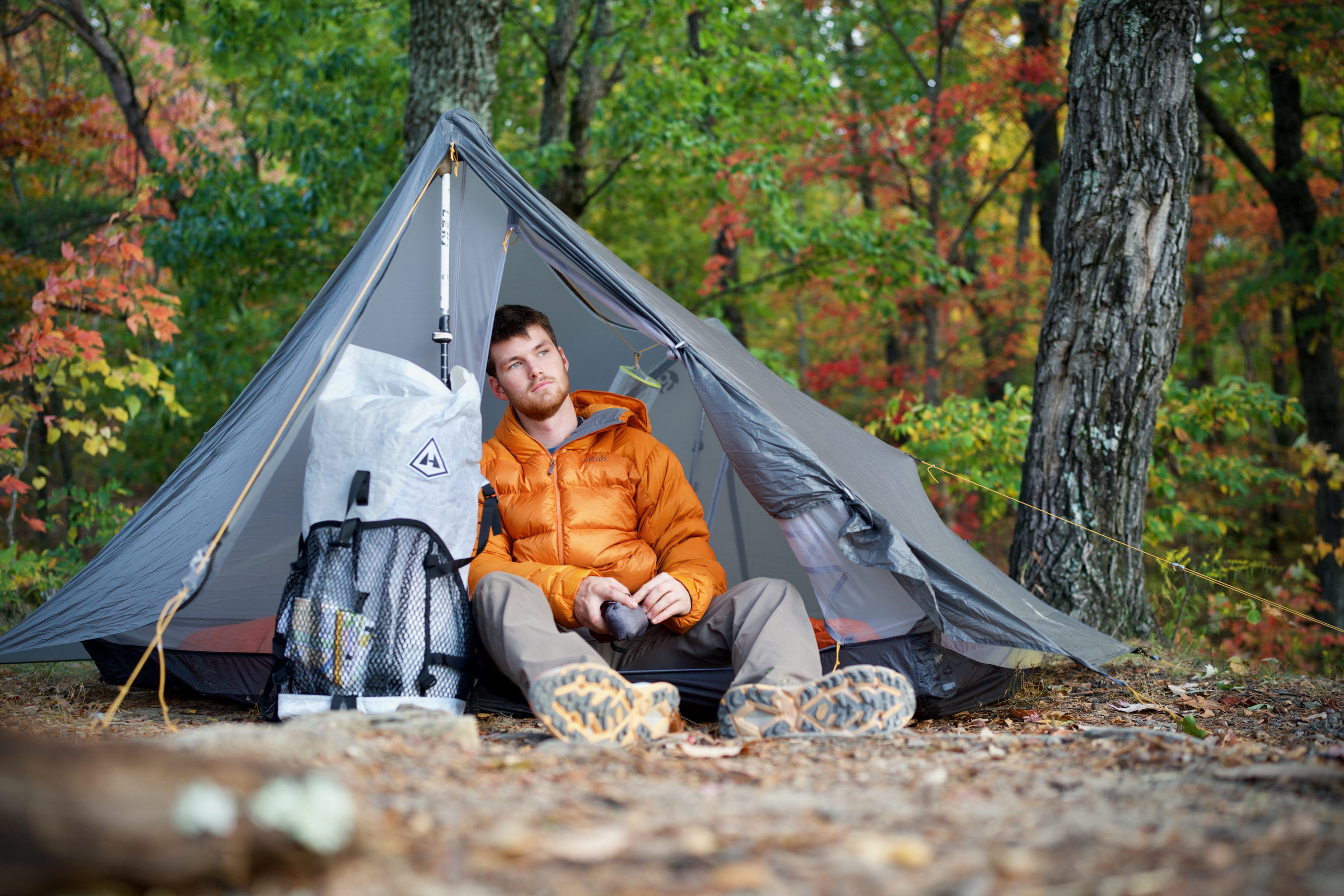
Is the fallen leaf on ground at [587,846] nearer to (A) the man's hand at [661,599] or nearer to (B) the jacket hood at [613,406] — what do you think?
(A) the man's hand at [661,599]

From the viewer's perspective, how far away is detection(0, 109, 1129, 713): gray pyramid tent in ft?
8.54

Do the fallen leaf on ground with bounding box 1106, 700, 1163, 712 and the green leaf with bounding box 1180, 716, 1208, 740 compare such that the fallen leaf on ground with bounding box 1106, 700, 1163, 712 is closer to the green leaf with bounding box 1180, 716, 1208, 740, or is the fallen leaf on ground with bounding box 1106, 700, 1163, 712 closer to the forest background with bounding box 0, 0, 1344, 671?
the green leaf with bounding box 1180, 716, 1208, 740

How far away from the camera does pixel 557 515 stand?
9.57 ft

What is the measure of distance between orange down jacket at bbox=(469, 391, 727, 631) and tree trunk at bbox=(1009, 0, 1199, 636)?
1.66 meters

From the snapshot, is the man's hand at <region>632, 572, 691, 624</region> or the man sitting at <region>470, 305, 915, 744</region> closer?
the man sitting at <region>470, 305, 915, 744</region>

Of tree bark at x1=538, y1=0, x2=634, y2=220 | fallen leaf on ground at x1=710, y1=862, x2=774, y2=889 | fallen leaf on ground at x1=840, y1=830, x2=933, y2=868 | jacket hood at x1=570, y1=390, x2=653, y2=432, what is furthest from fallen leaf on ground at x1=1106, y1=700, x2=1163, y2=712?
tree bark at x1=538, y1=0, x2=634, y2=220

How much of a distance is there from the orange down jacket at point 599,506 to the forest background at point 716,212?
2.26 meters

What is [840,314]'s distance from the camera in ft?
33.4

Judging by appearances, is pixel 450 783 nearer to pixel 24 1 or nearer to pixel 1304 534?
pixel 24 1

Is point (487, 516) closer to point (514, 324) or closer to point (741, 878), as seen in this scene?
point (514, 324)

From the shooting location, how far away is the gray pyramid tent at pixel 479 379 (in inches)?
103

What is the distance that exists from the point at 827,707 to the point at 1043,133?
7.48 metres

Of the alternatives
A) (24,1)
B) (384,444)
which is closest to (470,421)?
(384,444)

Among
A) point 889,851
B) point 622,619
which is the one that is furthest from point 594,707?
point 889,851
